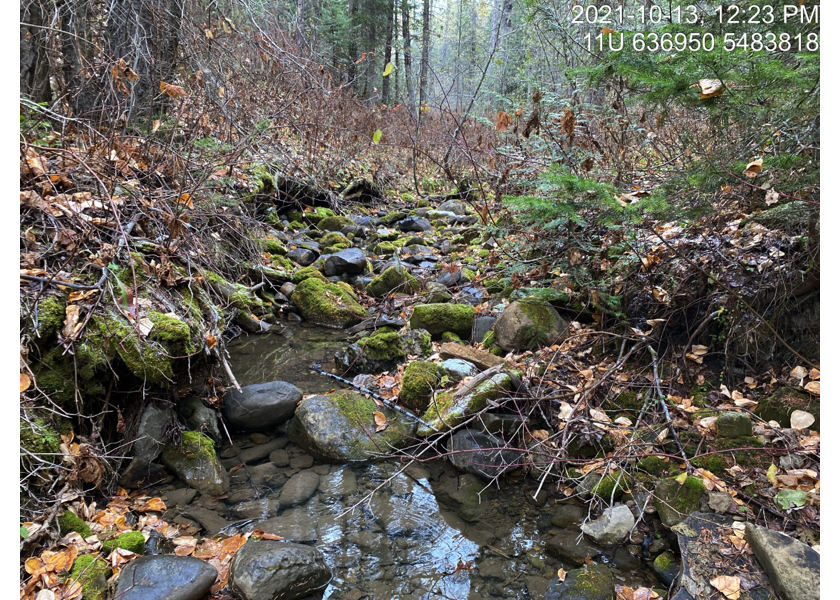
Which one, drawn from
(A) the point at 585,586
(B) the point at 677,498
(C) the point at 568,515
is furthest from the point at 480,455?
(B) the point at 677,498

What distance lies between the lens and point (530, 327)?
470 cm

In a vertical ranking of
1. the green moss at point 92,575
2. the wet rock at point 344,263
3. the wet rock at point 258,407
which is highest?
the wet rock at point 344,263

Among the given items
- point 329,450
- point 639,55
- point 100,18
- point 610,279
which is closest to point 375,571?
→ point 329,450

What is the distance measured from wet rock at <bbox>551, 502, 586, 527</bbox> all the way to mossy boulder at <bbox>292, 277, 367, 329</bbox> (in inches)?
156

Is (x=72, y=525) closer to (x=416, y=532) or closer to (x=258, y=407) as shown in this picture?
(x=258, y=407)

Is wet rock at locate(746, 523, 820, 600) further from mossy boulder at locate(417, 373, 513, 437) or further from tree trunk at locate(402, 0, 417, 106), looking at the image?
tree trunk at locate(402, 0, 417, 106)

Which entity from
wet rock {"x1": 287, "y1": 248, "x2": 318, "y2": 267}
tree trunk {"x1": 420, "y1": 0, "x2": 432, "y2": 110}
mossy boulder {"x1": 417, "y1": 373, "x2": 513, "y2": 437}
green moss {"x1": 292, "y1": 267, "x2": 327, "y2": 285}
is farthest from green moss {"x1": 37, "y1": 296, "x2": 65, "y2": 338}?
tree trunk {"x1": 420, "y1": 0, "x2": 432, "y2": 110}

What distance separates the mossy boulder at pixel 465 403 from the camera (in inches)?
154

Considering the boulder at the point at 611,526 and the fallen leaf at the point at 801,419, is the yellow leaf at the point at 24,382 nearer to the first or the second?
the boulder at the point at 611,526

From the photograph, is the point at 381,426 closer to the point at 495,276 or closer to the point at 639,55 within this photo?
the point at 495,276

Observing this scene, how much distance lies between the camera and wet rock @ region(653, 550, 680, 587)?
269cm

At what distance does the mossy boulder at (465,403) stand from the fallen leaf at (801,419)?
1886 millimetres

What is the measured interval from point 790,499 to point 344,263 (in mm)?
6399

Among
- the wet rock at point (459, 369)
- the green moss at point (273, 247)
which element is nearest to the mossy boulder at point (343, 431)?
the wet rock at point (459, 369)
